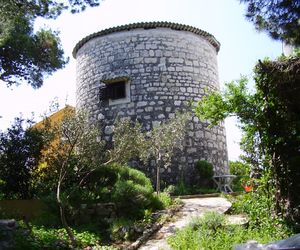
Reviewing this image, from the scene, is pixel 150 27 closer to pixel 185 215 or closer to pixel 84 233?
pixel 185 215

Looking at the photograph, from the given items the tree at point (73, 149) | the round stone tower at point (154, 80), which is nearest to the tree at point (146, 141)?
the tree at point (73, 149)

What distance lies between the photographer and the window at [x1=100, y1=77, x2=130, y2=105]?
1264 centimetres

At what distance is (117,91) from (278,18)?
7.74 m

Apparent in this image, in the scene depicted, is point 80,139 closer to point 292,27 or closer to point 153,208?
point 153,208

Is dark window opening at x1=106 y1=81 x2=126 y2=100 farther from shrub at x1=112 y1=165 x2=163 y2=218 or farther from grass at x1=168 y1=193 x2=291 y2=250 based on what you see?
grass at x1=168 y1=193 x2=291 y2=250

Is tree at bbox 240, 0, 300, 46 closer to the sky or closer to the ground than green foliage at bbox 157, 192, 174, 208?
closer to the sky

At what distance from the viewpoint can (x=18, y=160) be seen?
10273mm

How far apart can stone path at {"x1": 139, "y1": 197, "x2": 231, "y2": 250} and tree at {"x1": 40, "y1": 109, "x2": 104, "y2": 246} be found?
6.37 ft

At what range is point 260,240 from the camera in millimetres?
5355

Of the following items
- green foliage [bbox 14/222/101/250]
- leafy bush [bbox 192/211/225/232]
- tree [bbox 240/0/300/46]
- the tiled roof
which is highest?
the tiled roof

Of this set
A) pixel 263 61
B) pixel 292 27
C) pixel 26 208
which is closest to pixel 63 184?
pixel 26 208

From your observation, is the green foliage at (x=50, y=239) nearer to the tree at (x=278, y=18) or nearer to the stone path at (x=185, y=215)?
the stone path at (x=185, y=215)

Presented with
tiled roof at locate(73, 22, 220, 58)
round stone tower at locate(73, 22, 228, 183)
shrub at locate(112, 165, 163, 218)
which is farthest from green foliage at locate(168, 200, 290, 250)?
tiled roof at locate(73, 22, 220, 58)

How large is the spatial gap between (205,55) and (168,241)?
9.06m
